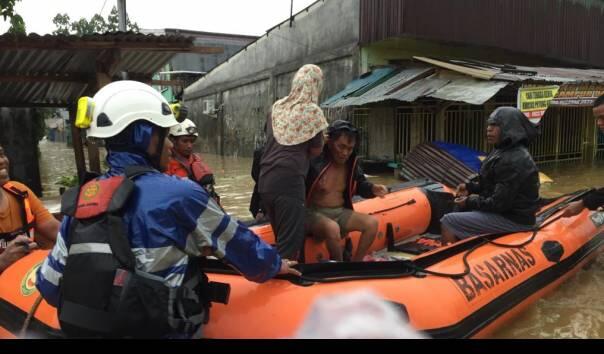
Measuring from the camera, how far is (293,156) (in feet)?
10.1

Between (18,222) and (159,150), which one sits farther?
(18,222)

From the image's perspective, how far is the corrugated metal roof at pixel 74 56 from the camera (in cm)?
500

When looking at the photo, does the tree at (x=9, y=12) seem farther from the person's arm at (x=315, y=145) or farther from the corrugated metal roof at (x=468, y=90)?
the corrugated metal roof at (x=468, y=90)

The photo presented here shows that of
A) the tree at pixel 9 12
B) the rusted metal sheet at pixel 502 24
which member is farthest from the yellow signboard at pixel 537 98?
the tree at pixel 9 12

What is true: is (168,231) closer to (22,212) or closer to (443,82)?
(22,212)

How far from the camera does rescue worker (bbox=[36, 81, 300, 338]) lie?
1.63m

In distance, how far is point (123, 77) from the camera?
675 cm

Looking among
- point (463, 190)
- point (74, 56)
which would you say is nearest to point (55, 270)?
point (463, 190)

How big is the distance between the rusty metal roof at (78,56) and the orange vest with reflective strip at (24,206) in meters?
2.68

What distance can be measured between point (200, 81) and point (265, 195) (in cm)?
2123

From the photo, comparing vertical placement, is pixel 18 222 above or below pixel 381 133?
below

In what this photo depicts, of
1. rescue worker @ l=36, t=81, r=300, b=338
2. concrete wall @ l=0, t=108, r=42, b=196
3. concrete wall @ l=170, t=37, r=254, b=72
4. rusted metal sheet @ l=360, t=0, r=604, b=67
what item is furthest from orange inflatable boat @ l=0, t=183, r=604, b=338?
concrete wall @ l=170, t=37, r=254, b=72

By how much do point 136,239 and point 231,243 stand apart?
1.16 ft

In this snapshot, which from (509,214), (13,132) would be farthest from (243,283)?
(13,132)
